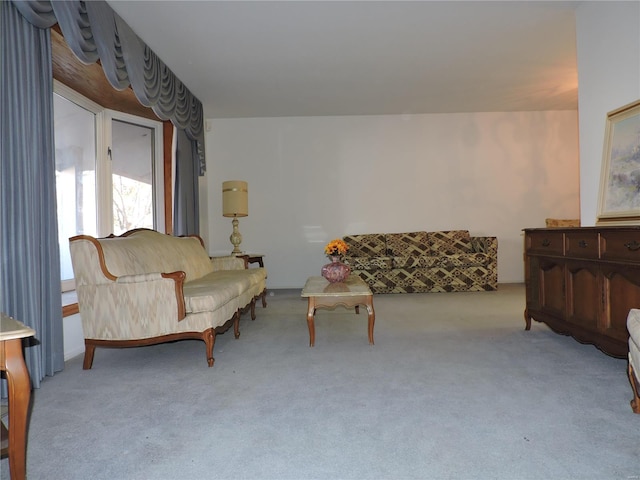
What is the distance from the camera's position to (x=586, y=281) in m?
2.67

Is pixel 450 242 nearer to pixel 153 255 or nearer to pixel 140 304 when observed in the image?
pixel 153 255

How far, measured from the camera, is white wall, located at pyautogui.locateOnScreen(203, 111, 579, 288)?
6.29 metres

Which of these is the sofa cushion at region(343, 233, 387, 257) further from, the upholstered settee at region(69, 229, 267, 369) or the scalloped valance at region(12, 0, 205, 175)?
the upholstered settee at region(69, 229, 267, 369)

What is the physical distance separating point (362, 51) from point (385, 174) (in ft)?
8.41

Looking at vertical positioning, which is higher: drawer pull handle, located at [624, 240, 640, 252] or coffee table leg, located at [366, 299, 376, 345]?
drawer pull handle, located at [624, 240, 640, 252]

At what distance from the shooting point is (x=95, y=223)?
410 centimetres

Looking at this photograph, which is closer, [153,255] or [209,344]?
[209,344]

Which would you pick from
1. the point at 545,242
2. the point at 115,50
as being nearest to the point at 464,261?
the point at 545,242

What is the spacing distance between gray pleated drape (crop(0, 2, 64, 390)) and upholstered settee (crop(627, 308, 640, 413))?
A: 9.47 feet

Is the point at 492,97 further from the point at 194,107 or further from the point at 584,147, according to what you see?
the point at 194,107

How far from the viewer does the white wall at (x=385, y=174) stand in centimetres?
629

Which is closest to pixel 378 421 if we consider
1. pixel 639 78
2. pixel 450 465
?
pixel 450 465

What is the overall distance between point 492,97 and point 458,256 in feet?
7.18

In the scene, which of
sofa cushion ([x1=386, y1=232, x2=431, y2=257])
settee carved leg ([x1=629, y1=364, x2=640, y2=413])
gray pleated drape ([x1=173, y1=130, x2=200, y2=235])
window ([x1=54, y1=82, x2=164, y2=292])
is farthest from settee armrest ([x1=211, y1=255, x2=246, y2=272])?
settee carved leg ([x1=629, y1=364, x2=640, y2=413])
